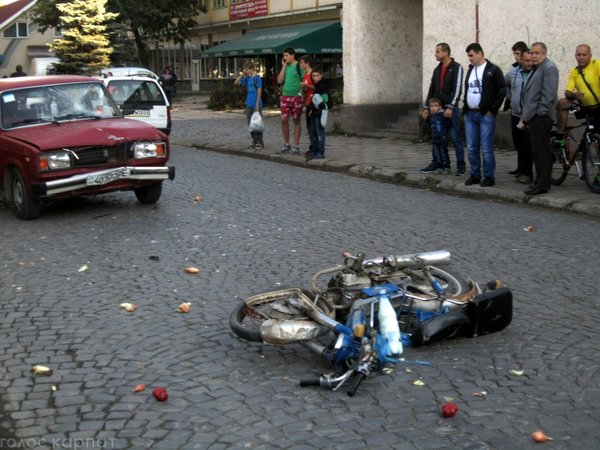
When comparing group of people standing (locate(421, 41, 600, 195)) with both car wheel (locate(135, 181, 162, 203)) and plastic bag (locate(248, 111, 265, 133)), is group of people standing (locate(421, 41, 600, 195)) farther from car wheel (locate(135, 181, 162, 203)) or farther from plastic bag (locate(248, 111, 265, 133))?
A: plastic bag (locate(248, 111, 265, 133))

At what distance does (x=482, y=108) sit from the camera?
11.6m

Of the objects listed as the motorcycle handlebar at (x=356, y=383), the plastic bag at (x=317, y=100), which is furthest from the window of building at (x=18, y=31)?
the motorcycle handlebar at (x=356, y=383)

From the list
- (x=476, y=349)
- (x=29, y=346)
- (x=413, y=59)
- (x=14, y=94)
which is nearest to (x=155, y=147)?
(x=14, y=94)

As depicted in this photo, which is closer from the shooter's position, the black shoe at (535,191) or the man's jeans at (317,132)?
the black shoe at (535,191)

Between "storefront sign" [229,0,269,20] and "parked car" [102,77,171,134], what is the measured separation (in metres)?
23.3

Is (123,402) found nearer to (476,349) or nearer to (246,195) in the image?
(476,349)

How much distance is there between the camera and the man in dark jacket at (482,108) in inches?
458

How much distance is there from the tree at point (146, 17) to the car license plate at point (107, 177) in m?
37.7

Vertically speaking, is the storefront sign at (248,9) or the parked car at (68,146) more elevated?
the storefront sign at (248,9)

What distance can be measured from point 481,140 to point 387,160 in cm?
370

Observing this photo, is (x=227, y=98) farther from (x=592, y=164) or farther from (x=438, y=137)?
(x=592, y=164)

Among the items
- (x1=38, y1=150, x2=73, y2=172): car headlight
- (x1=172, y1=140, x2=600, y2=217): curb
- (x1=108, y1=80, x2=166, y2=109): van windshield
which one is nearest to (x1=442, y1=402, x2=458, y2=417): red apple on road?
(x1=172, y1=140, x2=600, y2=217): curb

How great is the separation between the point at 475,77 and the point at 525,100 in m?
1.21

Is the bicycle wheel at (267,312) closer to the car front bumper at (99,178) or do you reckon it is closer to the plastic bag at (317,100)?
the car front bumper at (99,178)
